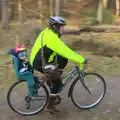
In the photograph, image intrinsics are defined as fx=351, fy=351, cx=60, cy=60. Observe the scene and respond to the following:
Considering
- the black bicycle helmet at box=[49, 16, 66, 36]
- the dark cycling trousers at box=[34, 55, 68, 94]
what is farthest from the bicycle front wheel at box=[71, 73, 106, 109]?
the black bicycle helmet at box=[49, 16, 66, 36]

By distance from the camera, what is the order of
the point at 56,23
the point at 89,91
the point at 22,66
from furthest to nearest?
the point at 89,91 < the point at 22,66 < the point at 56,23

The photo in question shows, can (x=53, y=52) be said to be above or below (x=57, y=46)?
below

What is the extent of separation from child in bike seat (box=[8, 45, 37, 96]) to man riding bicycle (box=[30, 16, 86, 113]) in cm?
13

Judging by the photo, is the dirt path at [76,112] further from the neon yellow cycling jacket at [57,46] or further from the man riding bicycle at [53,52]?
the neon yellow cycling jacket at [57,46]

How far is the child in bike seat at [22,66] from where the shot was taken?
5.68m

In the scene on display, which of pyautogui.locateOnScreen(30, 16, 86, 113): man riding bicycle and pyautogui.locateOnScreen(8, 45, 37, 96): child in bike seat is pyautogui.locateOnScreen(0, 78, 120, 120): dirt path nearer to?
pyautogui.locateOnScreen(30, 16, 86, 113): man riding bicycle

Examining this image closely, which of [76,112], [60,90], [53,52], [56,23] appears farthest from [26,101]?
[56,23]

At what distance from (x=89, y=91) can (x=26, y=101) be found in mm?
1181

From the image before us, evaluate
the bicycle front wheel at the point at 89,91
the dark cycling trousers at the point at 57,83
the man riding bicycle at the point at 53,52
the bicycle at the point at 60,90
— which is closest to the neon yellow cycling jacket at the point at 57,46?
the man riding bicycle at the point at 53,52

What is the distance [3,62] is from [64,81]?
147 inches

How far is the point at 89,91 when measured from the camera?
20.9 feet

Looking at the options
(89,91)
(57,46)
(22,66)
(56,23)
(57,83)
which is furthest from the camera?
(89,91)

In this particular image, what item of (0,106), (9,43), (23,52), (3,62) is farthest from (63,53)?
(9,43)

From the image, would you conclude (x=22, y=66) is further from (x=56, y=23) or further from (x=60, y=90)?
(x=56, y=23)
